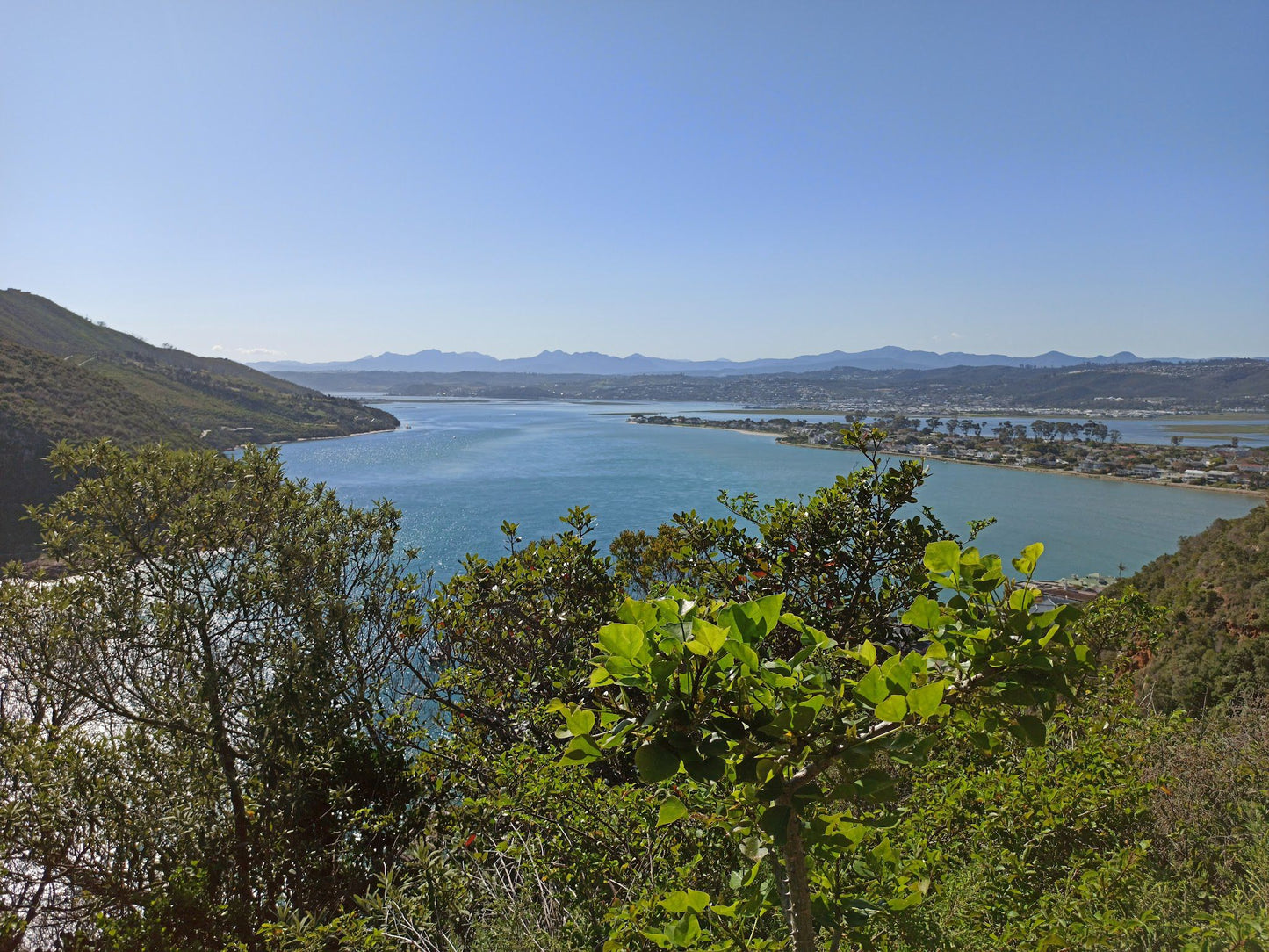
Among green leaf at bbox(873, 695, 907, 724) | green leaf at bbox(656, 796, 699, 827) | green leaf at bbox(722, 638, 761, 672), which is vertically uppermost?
green leaf at bbox(722, 638, 761, 672)

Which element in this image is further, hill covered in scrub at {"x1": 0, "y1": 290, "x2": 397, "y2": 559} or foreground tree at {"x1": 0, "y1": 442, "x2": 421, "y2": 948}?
hill covered in scrub at {"x1": 0, "y1": 290, "x2": 397, "y2": 559}

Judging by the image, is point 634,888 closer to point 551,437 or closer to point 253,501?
point 253,501

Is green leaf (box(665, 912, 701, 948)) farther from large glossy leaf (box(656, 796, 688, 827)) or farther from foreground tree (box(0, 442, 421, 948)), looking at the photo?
foreground tree (box(0, 442, 421, 948))

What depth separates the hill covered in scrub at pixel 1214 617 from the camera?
461 inches

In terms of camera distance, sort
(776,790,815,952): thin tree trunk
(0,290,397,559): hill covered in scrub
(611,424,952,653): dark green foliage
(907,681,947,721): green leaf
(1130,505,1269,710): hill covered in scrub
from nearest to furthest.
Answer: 1. (907,681,947,721): green leaf
2. (776,790,815,952): thin tree trunk
3. (611,424,952,653): dark green foliage
4. (1130,505,1269,710): hill covered in scrub
5. (0,290,397,559): hill covered in scrub

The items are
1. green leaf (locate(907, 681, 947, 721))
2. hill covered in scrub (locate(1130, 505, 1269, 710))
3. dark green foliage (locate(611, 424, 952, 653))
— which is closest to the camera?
green leaf (locate(907, 681, 947, 721))

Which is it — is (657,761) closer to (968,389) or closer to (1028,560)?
(1028,560)

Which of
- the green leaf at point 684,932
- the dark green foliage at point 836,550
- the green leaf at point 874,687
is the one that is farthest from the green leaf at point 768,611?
the dark green foliage at point 836,550

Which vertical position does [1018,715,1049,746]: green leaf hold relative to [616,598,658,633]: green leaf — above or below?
below

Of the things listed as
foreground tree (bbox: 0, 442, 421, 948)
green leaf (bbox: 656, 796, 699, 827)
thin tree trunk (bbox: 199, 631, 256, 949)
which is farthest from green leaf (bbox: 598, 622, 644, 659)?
thin tree trunk (bbox: 199, 631, 256, 949)

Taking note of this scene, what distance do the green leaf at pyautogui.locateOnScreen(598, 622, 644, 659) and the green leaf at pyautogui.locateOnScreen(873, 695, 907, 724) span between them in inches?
11.4

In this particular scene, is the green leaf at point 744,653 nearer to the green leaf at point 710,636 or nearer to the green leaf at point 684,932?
the green leaf at point 710,636

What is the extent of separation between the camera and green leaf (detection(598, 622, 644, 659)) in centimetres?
77

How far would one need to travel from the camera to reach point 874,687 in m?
0.78
